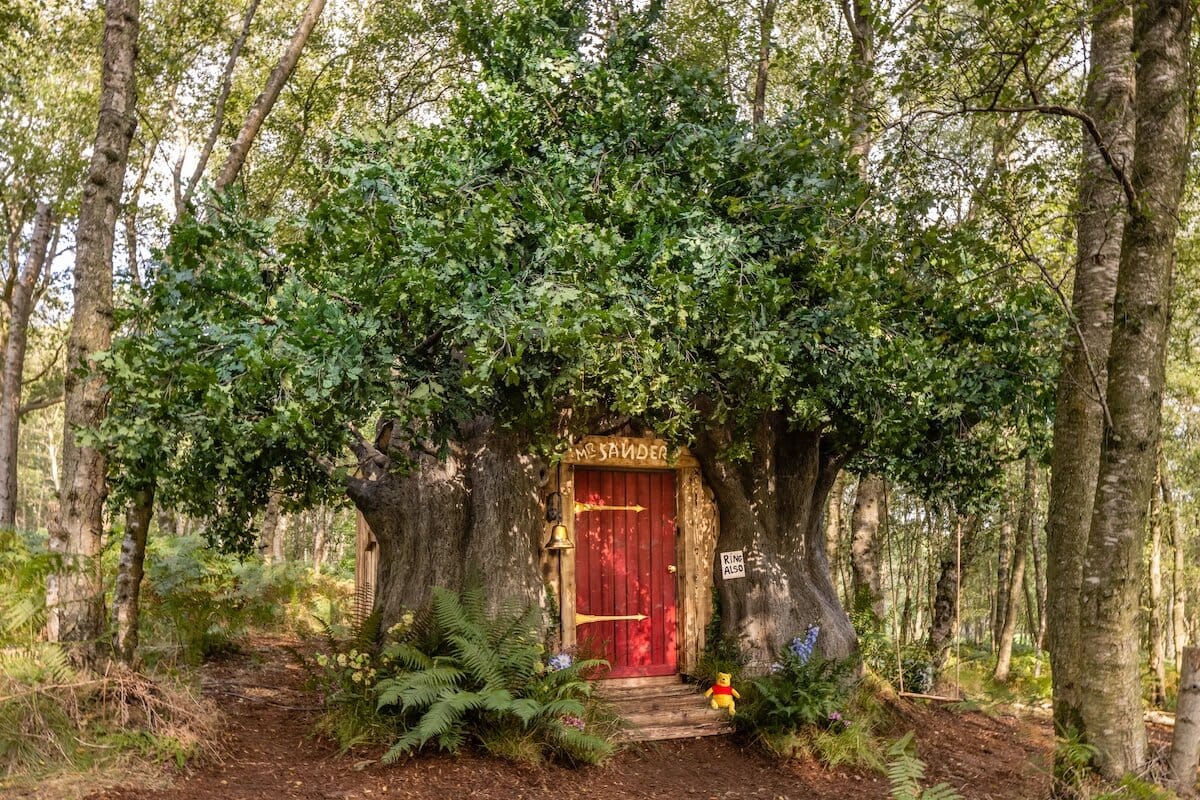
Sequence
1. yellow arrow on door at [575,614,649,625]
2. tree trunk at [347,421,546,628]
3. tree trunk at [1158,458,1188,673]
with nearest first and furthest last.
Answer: tree trunk at [347,421,546,628] < yellow arrow on door at [575,614,649,625] < tree trunk at [1158,458,1188,673]

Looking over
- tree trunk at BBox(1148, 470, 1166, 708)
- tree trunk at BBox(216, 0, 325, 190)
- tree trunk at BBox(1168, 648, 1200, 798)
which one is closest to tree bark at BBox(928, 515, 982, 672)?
tree trunk at BBox(1148, 470, 1166, 708)

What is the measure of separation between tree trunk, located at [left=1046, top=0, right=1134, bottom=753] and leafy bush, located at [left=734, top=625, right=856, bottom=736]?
2.46m

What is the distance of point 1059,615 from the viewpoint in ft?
21.1

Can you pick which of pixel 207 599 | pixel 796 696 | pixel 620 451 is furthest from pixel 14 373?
pixel 796 696

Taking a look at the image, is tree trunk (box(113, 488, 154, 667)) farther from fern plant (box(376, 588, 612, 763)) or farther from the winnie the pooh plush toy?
the winnie the pooh plush toy

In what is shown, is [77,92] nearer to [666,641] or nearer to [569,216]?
[569,216]

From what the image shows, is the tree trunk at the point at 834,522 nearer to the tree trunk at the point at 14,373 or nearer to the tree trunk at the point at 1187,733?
the tree trunk at the point at 1187,733

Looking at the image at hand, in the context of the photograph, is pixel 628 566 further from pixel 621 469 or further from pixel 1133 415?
pixel 1133 415

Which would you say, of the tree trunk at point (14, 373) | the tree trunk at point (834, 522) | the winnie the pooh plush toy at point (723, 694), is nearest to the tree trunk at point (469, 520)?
the winnie the pooh plush toy at point (723, 694)

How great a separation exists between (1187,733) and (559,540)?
5.40 m

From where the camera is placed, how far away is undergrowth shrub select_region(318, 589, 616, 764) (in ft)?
22.3

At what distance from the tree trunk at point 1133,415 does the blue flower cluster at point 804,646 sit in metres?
3.63

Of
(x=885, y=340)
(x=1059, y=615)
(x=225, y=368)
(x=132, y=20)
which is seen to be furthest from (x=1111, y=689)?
(x=132, y=20)

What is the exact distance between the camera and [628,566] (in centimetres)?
959
